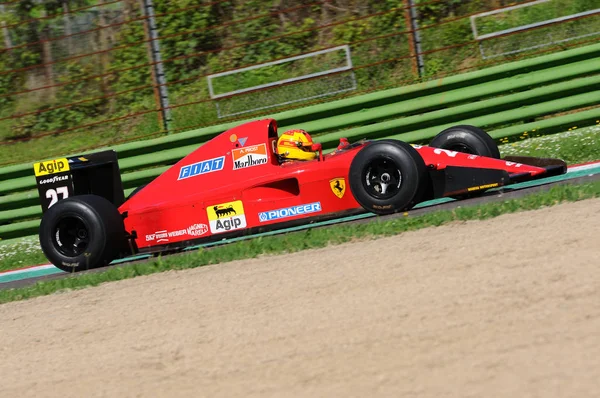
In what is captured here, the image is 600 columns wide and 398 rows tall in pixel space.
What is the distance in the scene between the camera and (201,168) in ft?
28.8

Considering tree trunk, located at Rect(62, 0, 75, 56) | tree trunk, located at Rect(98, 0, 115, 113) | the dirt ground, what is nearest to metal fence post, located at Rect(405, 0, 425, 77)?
the dirt ground

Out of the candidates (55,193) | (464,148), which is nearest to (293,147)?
(464,148)

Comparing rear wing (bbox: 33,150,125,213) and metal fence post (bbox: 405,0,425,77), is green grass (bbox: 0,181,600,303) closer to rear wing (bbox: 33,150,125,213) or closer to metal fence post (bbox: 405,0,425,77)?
rear wing (bbox: 33,150,125,213)

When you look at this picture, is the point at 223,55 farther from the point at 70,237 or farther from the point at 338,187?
the point at 338,187

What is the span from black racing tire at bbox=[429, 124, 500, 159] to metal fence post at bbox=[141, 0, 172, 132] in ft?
14.1

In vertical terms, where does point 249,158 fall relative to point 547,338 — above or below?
above

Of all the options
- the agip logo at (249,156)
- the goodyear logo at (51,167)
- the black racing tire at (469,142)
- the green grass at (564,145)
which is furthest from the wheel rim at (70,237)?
the green grass at (564,145)

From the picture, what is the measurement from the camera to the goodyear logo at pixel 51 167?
366 inches

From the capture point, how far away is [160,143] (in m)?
11.8

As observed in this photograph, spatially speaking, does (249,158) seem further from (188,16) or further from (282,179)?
(188,16)

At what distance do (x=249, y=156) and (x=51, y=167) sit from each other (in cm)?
223

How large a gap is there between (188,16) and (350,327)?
10.3m

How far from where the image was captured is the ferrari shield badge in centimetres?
820

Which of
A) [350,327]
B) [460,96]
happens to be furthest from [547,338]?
[460,96]
